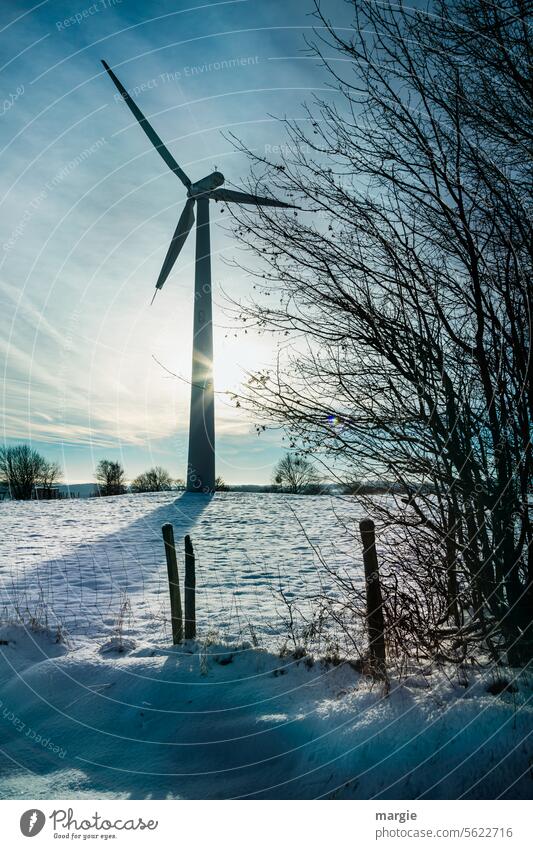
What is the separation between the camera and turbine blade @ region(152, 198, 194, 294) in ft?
75.1

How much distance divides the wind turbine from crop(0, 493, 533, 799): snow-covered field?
43.5 ft

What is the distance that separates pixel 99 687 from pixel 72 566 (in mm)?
8477

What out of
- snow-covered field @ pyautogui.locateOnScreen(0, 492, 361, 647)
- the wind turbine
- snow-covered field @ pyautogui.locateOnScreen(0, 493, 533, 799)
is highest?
the wind turbine

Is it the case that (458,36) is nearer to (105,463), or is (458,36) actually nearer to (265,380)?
(265,380)

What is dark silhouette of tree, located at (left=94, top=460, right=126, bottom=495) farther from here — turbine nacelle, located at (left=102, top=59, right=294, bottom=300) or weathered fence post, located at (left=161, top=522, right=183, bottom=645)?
weathered fence post, located at (left=161, top=522, right=183, bottom=645)

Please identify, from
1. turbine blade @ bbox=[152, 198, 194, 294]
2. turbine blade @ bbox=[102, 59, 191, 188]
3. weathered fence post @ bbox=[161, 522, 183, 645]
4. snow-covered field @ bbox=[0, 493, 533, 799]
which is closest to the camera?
snow-covered field @ bbox=[0, 493, 533, 799]

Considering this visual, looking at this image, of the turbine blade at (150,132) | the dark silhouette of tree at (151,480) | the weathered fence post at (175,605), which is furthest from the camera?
the dark silhouette of tree at (151,480)

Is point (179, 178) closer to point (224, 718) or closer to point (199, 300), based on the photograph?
point (199, 300)

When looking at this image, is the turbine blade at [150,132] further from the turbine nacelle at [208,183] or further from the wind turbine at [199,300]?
the turbine nacelle at [208,183]

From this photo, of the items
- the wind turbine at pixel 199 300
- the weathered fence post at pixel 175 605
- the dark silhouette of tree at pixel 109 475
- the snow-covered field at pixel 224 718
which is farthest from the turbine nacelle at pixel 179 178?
the dark silhouette of tree at pixel 109 475

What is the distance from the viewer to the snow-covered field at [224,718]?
372 centimetres

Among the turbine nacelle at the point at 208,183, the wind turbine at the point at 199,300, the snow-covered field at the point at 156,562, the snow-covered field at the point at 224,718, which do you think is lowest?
the snow-covered field at the point at 224,718

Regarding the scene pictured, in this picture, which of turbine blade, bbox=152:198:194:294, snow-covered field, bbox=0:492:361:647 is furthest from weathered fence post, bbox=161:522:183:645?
turbine blade, bbox=152:198:194:294

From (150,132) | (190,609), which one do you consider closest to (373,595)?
(190,609)
